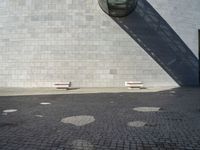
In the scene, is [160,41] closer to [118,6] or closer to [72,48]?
[118,6]

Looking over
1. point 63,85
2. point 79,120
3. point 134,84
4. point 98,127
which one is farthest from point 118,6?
point 98,127

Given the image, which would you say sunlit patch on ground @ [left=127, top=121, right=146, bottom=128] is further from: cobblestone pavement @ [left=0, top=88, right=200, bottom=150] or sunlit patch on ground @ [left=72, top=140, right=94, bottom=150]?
sunlit patch on ground @ [left=72, top=140, right=94, bottom=150]

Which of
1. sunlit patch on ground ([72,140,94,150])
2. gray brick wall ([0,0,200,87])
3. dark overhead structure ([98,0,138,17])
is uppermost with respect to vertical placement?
dark overhead structure ([98,0,138,17])

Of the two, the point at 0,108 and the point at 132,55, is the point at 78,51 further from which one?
the point at 0,108

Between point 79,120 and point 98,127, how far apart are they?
995 millimetres

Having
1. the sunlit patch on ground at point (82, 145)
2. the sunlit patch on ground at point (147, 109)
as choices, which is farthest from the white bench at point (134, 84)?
the sunlit patch on ground at point (82, 145)

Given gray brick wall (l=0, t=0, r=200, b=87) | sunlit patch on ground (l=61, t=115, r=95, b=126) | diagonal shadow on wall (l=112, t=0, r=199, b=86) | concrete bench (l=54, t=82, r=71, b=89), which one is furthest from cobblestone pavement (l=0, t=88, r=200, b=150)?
diagonal shadow on wall (l=112, t=0, r=199, b=86)

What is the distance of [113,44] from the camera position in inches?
742

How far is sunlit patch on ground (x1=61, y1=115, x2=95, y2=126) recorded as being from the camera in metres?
7.76

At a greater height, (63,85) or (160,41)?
(160,41)

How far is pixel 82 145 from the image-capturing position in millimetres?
5836

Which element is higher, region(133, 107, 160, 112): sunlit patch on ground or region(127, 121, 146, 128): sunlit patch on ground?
region(133, 107, 160, 112): sunlit patch on ground

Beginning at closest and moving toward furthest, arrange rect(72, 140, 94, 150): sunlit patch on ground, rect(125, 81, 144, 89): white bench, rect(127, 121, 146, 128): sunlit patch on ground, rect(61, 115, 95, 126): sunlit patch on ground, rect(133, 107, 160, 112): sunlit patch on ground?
rect(72, 140, 94, 150): sunlit patch on ground < rect(127, 121, 146, 128): sunlit patch on ground < rect(61, 115, 95, 126): sunlit patch on ground < rect(133, 107, 160, 112): sunlit patch on ground < rect(125, 81, 144, 89): white bench

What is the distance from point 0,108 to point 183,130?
613 centimetres
